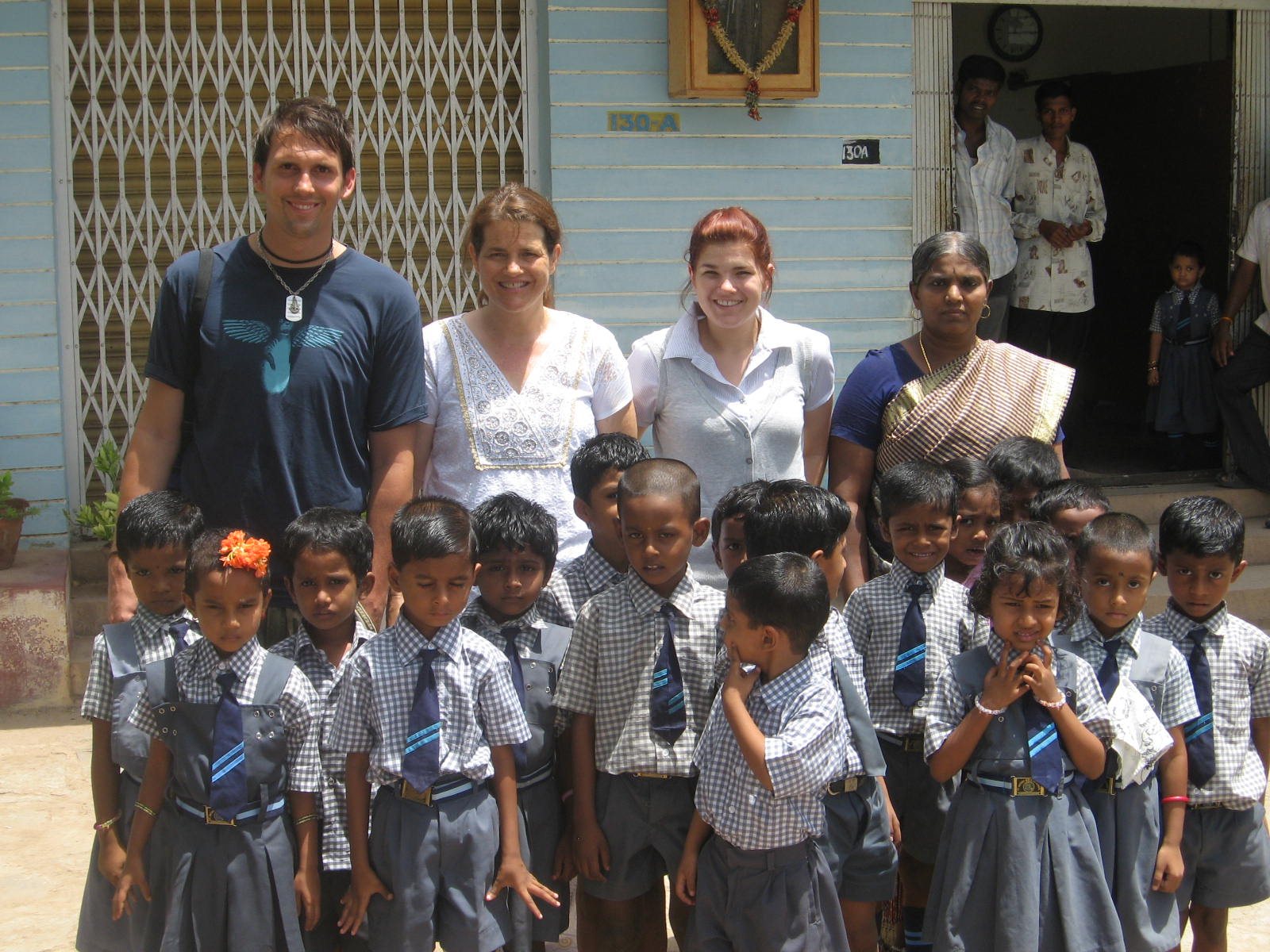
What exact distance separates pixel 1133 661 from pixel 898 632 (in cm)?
47

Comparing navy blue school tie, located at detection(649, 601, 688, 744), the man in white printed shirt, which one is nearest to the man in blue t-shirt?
navy blue school tie, located at detection(649, 601, 688, 744)

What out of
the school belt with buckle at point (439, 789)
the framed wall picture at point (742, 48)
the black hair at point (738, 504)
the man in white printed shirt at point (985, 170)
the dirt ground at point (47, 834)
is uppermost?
the framed wall picture at point (742, 48)

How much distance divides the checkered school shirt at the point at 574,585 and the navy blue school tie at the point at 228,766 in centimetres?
70

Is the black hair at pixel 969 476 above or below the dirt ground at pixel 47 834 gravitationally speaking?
above

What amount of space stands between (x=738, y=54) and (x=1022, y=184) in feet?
6.00

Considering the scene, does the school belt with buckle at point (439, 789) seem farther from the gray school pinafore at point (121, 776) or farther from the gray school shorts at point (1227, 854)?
the gray school shorts at point (1227, 854)

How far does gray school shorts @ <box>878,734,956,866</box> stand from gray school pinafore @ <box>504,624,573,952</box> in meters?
0.71

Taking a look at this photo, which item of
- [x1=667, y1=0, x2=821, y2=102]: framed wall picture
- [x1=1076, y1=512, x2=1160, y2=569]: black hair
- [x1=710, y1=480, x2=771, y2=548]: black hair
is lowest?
[x1=1076, y1=512, x2=1160, y2=569]: black hair

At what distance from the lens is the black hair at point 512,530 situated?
2.61 metres

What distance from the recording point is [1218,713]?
8.63 feet

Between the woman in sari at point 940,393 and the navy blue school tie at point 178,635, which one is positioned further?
the woman in sari at point 940,393

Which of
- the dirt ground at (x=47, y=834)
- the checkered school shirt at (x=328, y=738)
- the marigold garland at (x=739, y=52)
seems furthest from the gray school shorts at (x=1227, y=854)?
the marigold garland at (x=739, y=52)

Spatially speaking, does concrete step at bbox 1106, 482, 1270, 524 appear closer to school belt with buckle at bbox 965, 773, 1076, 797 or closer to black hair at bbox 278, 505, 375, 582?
school belt with buckle at bbox 965, 773, 1076, 797

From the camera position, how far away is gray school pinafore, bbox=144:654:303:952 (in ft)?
7.70
